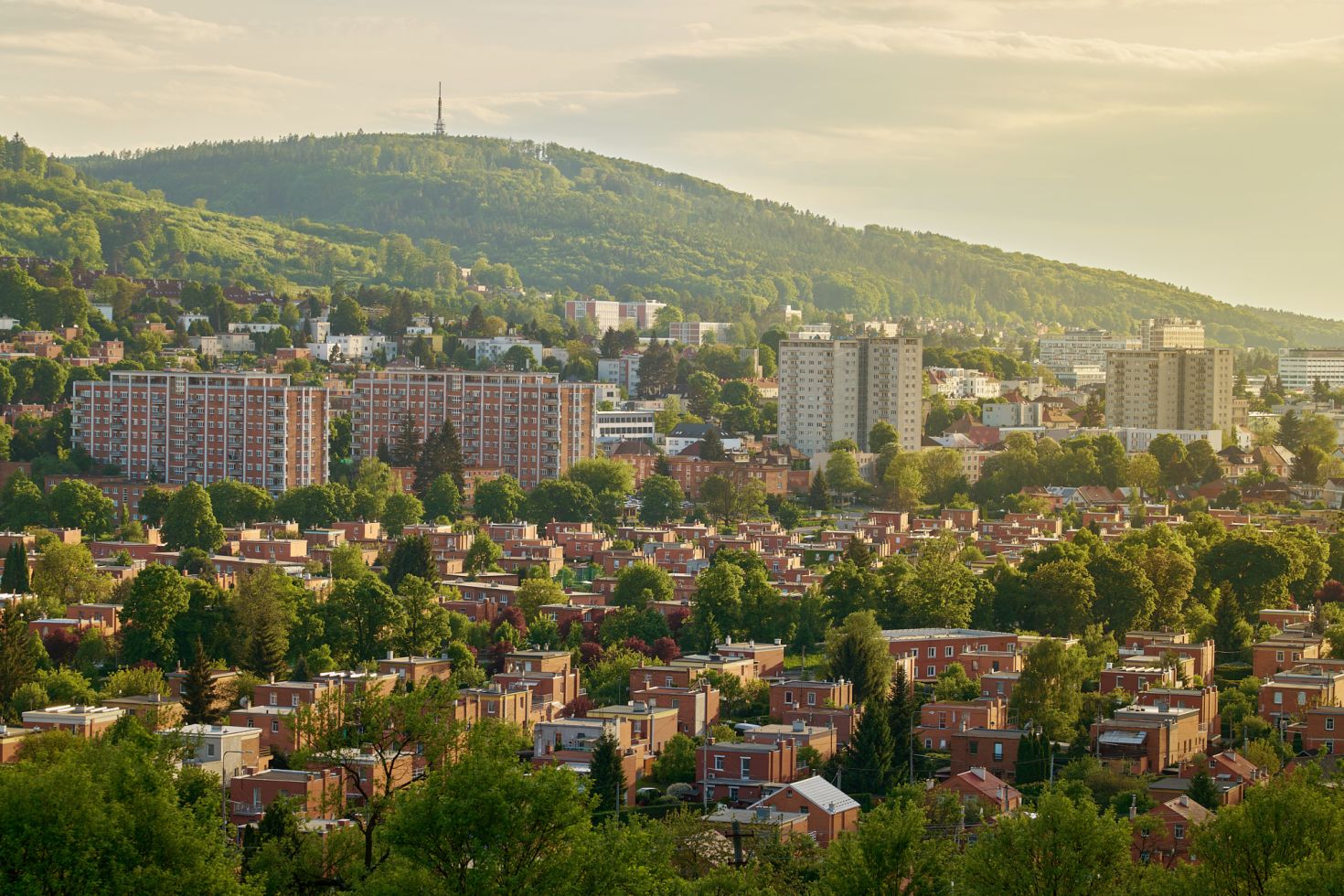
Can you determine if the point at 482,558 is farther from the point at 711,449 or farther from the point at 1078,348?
the point at 1078,348

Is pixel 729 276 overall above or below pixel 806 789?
above

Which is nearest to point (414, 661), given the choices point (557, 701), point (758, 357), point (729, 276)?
point (557, 701)

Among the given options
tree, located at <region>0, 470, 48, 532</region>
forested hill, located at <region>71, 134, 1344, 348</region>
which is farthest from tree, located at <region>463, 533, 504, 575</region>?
forested hill, located at <region>71, 134, 1344, 348</region>

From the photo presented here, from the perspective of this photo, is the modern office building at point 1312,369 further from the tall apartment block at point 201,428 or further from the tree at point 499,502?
the tall apartment block at point 201,428

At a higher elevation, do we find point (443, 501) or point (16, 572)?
point (443, 501)

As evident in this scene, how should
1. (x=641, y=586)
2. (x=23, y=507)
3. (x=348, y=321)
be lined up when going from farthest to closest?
(x=348, y=321), (x=23, y=507), (x=641, y=586)

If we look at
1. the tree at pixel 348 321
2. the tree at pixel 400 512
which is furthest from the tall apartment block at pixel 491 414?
the tree at pixel 348 321

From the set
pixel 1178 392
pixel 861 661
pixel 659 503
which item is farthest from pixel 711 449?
pixel 861 661

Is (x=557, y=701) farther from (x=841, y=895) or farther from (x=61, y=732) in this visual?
(x=841, y=895)
